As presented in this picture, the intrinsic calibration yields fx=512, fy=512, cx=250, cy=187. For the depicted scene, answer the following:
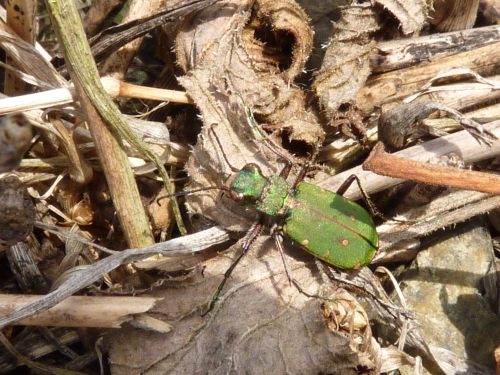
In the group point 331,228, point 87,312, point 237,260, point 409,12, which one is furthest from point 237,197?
point 409,12

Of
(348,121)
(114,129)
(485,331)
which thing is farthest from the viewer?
(348,121)

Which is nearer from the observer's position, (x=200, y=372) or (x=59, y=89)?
(x=200, y=372)

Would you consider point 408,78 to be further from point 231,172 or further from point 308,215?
point 231,172

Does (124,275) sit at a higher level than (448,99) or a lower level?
lower

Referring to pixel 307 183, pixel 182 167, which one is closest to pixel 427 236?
pixel 307 183

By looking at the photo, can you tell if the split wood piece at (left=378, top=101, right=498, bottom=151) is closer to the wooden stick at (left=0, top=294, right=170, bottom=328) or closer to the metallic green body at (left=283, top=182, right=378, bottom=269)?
the metallic green body at (left=283, top=182, right=378, bottom=269)

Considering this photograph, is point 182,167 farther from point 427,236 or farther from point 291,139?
point 427,236

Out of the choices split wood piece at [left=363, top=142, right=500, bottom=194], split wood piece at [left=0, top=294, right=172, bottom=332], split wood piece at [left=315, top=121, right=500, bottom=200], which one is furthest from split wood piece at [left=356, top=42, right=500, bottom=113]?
split wood piece at [left=0, top=294, right=172, bottom=332]
